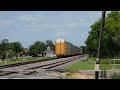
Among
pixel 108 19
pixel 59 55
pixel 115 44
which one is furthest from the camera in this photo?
pixel 108 19

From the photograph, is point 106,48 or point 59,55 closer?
point 106,48

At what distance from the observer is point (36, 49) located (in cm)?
11938

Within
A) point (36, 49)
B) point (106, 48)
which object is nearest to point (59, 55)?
point (106, 48)
